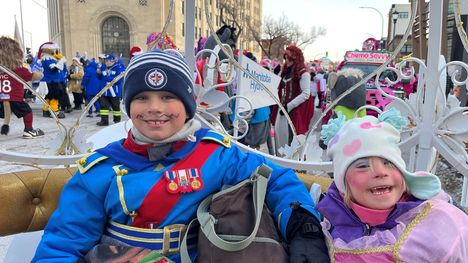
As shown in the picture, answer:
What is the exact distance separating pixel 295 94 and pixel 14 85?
5.17m

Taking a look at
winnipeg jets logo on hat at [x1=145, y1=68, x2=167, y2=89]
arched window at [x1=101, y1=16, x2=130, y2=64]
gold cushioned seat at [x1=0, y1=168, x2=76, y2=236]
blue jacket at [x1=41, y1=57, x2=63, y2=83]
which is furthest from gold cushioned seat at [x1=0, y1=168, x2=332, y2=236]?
arched window at [x1=101, y1=16, x2=130, y2=64]

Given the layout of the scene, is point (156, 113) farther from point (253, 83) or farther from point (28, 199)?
point (253, 83)

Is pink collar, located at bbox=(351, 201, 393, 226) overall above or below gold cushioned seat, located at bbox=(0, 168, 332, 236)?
above

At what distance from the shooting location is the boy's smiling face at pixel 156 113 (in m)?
1.53

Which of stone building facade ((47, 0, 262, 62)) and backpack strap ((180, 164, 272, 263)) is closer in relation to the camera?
backpack strap ((180, 164, 272, 263))

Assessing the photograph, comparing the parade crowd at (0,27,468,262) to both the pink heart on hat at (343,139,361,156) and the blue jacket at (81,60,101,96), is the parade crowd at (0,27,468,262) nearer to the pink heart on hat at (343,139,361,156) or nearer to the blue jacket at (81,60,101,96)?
the pink heart on hat at (343,139,361,156)

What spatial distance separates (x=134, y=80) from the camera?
153 centimetres

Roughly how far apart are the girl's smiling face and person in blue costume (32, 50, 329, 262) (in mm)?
221

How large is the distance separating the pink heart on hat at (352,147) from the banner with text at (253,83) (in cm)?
215

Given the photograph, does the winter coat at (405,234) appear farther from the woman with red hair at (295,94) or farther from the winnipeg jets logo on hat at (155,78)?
the woman with red hair at (295,94)

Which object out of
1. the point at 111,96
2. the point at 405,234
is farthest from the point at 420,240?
the point at 111,96

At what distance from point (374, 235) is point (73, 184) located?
1141 mm

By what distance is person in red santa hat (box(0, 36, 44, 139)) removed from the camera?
6.38 meters

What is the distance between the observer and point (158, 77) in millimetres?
1518
